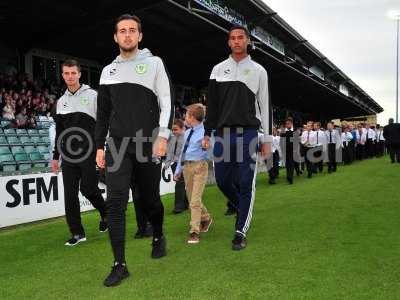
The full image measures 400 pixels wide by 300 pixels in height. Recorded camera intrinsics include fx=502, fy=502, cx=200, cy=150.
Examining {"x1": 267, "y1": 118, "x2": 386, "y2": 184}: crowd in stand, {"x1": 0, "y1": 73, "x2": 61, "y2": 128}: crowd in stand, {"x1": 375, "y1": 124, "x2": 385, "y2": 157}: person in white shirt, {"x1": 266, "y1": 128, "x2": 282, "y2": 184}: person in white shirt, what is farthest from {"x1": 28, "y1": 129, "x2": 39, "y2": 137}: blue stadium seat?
{"x1": 375, "y1": 124, "x2": 385, "y2": 157}: person in white shirt

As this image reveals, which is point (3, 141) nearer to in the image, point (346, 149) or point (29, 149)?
point (29, 149)

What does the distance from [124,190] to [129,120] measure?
584mm

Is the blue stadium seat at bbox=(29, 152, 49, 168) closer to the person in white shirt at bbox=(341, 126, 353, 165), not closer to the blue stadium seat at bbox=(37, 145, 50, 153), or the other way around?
the blue stadium seat at bbox=(37, 145, 50, 153)

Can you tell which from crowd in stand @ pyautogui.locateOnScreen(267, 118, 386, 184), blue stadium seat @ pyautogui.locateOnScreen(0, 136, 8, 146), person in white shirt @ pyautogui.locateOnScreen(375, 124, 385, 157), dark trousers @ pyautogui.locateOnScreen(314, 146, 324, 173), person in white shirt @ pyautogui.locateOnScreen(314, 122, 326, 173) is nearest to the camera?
blue stadium seat @ pyautogui.locateOnScreen(0, 136, 8, 146)

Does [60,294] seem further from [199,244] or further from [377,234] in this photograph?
[377,234]

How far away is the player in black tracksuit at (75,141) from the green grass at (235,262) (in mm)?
572

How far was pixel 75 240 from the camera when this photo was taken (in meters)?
6.03

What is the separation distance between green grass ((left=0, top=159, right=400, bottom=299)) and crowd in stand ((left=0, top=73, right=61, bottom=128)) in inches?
329

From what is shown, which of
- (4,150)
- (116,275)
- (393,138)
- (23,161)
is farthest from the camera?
(393,138)

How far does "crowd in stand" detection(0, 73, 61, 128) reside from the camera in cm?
1509

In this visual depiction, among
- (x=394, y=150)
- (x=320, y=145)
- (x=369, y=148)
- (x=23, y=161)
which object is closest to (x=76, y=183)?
(x=23, y=161)

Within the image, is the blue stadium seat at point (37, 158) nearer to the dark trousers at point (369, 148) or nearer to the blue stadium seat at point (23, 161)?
the blue stadium seat at point (23, 161)

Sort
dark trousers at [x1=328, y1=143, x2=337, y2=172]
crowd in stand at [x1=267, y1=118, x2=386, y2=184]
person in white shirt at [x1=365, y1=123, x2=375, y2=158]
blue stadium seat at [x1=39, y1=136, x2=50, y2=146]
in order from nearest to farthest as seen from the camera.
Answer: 1. blue stadium seat at [x1=39, y1=136, x2=50, y2=146]
2. crowd in stand at [x1=267, y1=118, x2=386, y2=184]
3. dark trousers at [x1=328, y1=143, x2=337, y2=172]
4. person in white shirt at [x1=365, y1=123, x2=375, y2=158]

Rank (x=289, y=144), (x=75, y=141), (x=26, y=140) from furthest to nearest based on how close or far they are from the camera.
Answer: (x=289, y=144) → (x=26, y=140) → (x=75, y=141)
